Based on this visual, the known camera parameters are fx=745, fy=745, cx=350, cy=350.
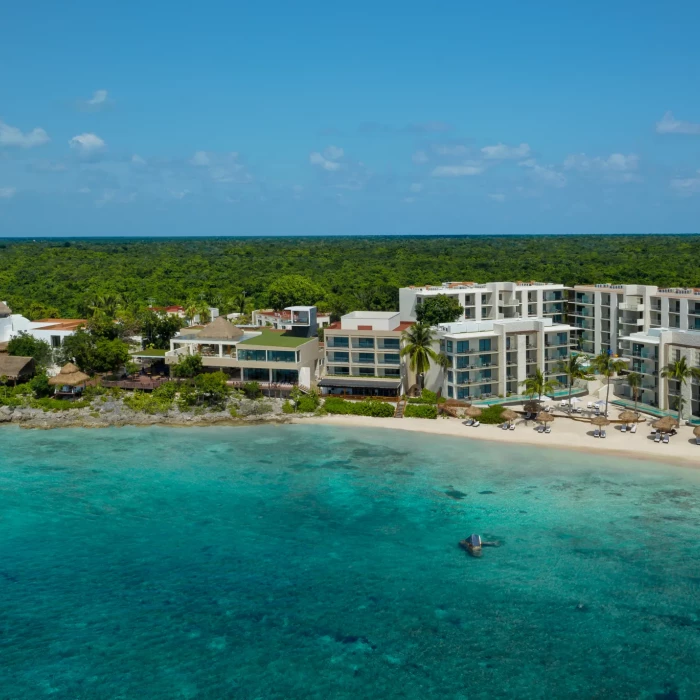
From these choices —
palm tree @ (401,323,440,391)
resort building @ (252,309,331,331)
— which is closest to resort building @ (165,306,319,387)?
resort building @ (252,309,331,331)

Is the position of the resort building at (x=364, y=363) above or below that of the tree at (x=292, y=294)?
below

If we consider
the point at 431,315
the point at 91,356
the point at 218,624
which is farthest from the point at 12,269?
the point at 218,624

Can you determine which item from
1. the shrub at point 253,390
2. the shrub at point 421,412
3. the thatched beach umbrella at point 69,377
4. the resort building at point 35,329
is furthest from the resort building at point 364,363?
the resort building at point 35,329

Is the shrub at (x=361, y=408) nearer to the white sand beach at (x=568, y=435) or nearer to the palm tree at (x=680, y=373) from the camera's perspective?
the white sand beach at (x=568, y=435)

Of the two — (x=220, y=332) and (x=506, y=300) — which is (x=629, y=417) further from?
(x=220, y=332)

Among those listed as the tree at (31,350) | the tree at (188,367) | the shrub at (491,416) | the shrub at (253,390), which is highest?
the tree at (31,350)

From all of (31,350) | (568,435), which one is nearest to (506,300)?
(568,435)

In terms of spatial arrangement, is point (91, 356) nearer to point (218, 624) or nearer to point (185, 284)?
point (218, 624)

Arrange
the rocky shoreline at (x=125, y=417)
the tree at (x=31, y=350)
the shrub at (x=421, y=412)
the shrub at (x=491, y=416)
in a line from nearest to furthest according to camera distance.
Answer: the shrub at (x=491, y=416) → the rocky shoreline at (x=125, y=417) → the shrub at (x=421, y=412) → the tree at (x=31, y=350)
